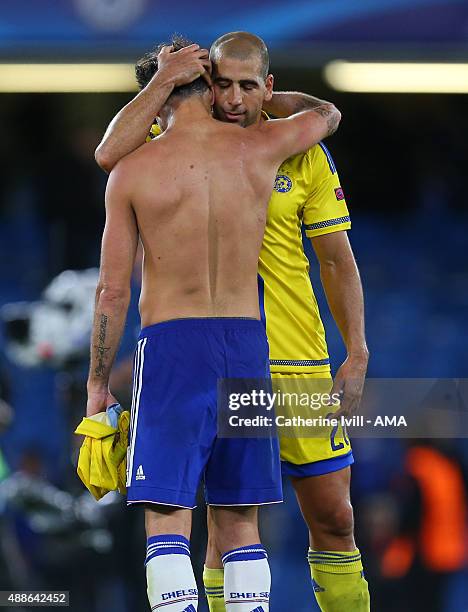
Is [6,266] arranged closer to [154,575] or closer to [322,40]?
[322,40]

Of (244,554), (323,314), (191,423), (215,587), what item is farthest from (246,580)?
(323,314)

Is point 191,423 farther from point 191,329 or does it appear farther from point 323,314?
point 323,314

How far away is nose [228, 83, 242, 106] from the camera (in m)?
3.11

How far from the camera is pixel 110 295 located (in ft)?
9.81

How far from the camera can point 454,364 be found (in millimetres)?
5250

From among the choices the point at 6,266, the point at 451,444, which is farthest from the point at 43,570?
the point at 451,444

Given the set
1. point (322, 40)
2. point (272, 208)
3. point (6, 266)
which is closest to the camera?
point (272, 208)

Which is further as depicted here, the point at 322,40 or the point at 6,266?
the point at 6,266

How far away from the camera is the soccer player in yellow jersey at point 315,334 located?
336cm

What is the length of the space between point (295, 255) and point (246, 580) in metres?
0.99

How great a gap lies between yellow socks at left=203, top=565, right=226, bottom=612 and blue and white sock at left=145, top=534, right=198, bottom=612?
584 millimetres

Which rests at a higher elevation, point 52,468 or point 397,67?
point 397,67

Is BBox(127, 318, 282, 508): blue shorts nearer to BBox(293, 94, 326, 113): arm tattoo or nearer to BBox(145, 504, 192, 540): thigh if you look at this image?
BBox(145, 504, 192, 540): thigh

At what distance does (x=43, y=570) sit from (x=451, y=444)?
1.89 meters
